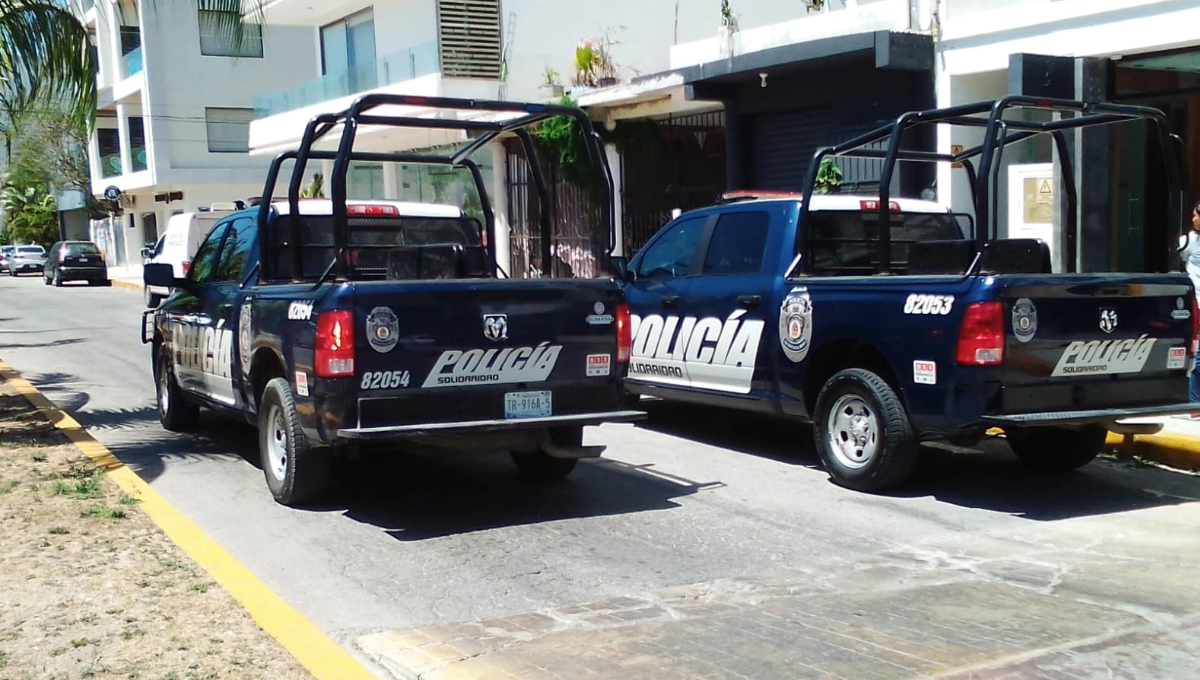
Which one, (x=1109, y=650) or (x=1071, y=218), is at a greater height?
(x=1071, y=218)

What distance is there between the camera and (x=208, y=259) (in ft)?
31.2

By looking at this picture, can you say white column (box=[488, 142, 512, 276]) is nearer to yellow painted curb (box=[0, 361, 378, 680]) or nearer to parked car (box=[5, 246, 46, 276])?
yellow painted curb (box=[0, 361, 378, 680])

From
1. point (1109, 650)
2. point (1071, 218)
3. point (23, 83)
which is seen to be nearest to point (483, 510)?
point (1109, 650)

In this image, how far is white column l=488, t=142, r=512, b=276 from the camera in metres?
23.3

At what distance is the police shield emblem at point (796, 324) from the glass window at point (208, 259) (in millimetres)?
4348

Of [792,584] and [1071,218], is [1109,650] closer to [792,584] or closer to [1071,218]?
[792,584]

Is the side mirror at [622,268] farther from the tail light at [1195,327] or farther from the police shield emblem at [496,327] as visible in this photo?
the tail light at [1195,327]

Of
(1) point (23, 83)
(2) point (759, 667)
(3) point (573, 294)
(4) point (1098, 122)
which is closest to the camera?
(2) point (759, 667)

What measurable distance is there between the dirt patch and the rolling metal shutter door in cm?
1110

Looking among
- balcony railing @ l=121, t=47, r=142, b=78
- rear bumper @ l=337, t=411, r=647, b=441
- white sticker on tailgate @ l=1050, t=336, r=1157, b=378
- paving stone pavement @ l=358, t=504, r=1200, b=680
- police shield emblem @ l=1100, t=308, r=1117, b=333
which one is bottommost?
paving stone pavement @ l=358, t=504, r=1200, b=680

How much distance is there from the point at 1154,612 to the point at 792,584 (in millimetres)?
1579

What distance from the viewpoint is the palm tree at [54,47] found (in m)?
9.32

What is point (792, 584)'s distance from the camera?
5719 millimetres

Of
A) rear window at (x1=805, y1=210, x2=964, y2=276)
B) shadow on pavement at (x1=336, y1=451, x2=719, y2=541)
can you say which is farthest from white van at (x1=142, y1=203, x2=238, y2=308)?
rear window at (x1=805, y1=210, x2=964, y2=276)
